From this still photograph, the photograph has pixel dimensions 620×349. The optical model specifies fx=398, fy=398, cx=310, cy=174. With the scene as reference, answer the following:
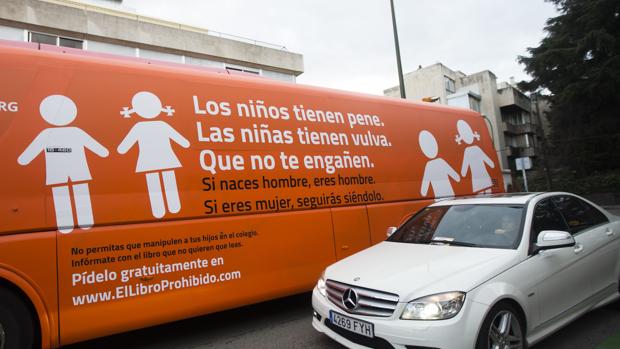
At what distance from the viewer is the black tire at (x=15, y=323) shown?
331 cm

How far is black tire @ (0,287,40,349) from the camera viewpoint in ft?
10.9

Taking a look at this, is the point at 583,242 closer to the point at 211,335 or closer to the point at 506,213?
the point at 506,213

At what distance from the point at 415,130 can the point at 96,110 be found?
4758 mm

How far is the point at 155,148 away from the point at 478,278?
334 centimetres

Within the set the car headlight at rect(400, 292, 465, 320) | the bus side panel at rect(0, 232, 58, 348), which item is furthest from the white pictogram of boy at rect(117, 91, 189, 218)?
the car headlight at rect(400, 292, 465, 320)

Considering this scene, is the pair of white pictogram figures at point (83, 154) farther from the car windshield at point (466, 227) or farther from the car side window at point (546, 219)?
the car side window at point (546, 219)

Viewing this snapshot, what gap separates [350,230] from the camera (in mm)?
5461

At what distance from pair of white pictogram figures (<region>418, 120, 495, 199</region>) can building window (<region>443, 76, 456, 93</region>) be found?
3406 cm

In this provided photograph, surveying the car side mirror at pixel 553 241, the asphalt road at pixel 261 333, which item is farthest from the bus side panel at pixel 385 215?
the car side mirror at pixel 553 241

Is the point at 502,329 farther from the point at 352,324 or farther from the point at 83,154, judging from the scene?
the point at 83,154

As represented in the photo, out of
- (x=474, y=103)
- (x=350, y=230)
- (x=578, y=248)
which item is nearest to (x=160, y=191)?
(x=350, y=230)

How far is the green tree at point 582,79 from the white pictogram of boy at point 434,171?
20490 mm

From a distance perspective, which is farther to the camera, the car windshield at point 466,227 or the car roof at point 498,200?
the car roof at point 498,200

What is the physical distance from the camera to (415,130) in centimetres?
670
